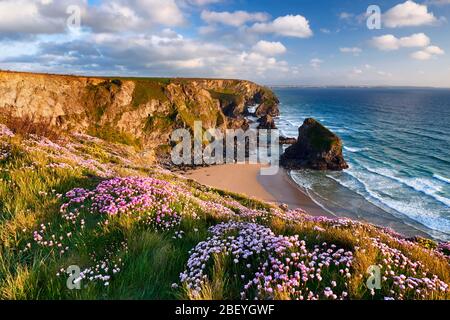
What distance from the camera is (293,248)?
4.52 metres

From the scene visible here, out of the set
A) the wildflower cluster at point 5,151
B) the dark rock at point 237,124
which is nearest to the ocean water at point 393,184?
the dark rock at point 237,124

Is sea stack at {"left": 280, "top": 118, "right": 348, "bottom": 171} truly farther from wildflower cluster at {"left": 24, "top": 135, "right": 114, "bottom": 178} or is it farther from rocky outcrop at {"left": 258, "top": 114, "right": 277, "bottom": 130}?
wildflower cluster at {"left": 24, "top": 135, "right": 114, "bottom": 178}

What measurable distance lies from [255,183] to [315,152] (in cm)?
1626

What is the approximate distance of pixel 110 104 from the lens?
74625 mm

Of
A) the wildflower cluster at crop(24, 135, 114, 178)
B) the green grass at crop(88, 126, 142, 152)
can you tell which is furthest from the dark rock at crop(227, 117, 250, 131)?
the wildflower cluster at crop(24, 135, 114, 178)

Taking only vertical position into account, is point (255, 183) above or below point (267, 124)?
below

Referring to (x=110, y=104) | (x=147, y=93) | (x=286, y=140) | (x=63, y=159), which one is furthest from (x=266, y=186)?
(x=147, y=93)

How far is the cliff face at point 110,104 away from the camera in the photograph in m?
60.2

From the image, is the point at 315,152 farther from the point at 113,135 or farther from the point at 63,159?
the point at 63,159

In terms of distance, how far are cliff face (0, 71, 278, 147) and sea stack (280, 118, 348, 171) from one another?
113 ft

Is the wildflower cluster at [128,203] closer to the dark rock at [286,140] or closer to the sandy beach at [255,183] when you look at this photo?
the sandy beach at [255,183]

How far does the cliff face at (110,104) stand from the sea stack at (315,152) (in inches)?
1362

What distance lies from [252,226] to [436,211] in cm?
4378

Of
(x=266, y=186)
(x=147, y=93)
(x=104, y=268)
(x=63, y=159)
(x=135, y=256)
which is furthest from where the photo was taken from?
(x=147, y=93)
